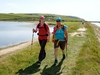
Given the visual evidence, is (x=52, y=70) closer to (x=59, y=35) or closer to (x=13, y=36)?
(x=59, y=35)

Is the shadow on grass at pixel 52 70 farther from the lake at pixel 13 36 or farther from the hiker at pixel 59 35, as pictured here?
the lake at pixel 13 36

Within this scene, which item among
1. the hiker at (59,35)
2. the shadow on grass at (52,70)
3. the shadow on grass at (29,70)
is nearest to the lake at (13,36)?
the hiker at (59,35)

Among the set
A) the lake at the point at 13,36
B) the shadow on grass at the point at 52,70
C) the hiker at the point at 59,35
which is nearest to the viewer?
the shadow on grass at the point at 52,70

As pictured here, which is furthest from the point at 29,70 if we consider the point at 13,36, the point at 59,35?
the point at 13,36

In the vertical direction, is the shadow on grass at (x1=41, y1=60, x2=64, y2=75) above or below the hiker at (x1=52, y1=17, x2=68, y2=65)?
below

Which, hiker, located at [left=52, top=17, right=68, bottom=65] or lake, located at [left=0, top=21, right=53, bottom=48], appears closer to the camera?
hiker, located at [left=52, top=17, right=68, bottom=65]

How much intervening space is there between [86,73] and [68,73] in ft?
3.44

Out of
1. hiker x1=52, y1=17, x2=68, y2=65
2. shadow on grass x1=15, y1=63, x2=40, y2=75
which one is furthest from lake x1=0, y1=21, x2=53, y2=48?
shadow on grass x1=15, y1=63, x2=40, y2=75

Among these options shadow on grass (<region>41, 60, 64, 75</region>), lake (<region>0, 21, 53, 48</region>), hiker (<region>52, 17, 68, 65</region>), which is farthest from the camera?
lake (<region>0, 21, 53, 48</region>)

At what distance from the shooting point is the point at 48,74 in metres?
12.0

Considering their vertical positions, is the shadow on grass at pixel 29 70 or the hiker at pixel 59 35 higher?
the hiker at pixel 59 35

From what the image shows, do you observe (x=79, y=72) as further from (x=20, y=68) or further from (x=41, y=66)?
Result: (x=20, y=68)

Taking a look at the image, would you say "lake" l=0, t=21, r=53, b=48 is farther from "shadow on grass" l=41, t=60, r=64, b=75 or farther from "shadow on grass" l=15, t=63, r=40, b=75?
"shadow on grass" l=41, t=60, r=64, b=75

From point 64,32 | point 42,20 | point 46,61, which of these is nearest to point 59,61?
point 46,61
